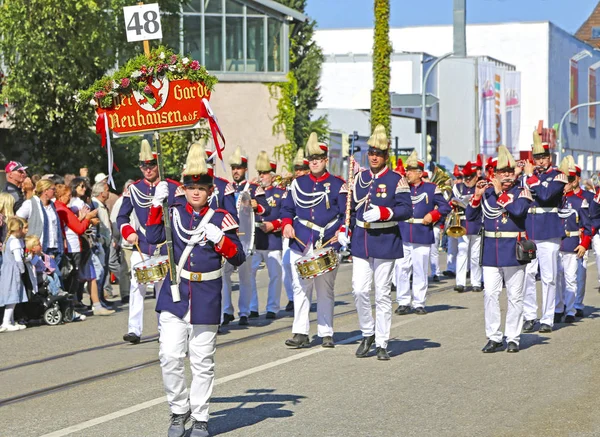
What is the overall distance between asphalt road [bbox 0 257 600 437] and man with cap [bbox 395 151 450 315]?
4.94ft

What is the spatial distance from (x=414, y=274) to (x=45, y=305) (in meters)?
5.17

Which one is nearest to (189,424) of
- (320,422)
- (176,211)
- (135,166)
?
(320,422)

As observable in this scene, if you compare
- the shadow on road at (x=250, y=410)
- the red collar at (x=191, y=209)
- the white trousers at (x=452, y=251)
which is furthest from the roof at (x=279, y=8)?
the red collar at (x=191, y=209)

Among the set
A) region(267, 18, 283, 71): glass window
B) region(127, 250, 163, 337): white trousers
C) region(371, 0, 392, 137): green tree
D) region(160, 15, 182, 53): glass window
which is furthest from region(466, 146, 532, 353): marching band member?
region(267, 18, 283, 71): glass window

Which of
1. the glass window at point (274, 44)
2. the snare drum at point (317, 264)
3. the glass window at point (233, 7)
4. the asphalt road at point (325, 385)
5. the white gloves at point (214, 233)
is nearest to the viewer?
the white gloves at point (214, 233)

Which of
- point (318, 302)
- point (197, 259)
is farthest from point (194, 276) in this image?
point (318, 302)

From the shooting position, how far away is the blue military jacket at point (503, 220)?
12.3 meters

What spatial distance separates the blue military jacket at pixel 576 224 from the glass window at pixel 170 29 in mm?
14267

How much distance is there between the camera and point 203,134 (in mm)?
31531

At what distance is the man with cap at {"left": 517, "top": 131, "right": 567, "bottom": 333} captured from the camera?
45.0 ft

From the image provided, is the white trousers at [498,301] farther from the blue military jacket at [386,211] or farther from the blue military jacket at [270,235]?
the blue military jacket at [270,235]

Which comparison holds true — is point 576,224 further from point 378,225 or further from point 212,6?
point 212,6

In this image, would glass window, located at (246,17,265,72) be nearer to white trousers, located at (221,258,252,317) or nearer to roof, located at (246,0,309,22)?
roof, located at (246,0,309,22)

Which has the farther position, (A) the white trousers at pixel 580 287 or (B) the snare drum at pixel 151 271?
(A) the white trousers at pixel 580 287
